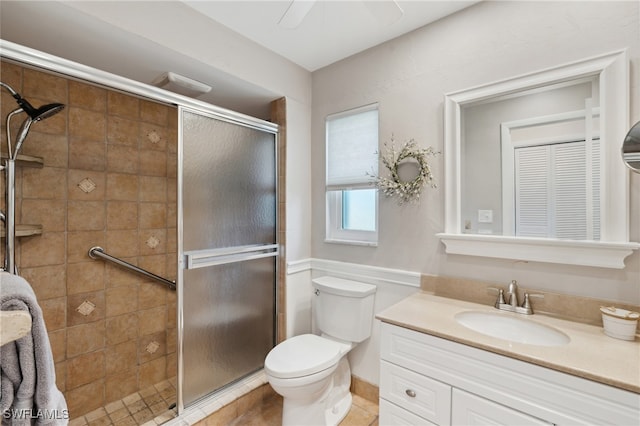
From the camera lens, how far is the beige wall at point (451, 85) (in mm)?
1264

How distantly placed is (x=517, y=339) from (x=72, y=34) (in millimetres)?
2553

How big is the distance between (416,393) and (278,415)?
986 millimetres

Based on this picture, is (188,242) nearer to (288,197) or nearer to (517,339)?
(288,197)

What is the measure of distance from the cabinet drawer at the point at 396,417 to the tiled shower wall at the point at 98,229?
1673mm

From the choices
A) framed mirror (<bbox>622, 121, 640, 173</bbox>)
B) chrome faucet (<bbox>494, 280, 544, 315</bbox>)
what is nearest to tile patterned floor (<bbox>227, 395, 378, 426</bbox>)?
chrome faucet (<bbox>494, 280, 544, 315</bbox>)

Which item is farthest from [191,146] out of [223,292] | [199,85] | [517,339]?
[517,339]

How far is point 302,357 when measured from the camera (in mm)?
1653

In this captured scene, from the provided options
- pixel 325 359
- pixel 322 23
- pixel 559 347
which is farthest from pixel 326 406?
pixel 322 23

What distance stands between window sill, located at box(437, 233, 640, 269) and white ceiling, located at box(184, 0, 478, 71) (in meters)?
1.18

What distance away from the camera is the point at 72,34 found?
139 centimetres

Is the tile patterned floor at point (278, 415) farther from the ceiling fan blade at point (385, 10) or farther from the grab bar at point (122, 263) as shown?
the ceiling fan blade at point (385, 10)

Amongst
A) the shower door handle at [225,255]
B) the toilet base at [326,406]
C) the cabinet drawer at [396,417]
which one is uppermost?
the shower door handle at [225,255]

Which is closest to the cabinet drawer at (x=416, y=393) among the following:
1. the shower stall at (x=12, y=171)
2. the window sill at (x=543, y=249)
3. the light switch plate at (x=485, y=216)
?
the window sill at (x=543, y=249)

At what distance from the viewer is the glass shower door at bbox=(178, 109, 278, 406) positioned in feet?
5.45
